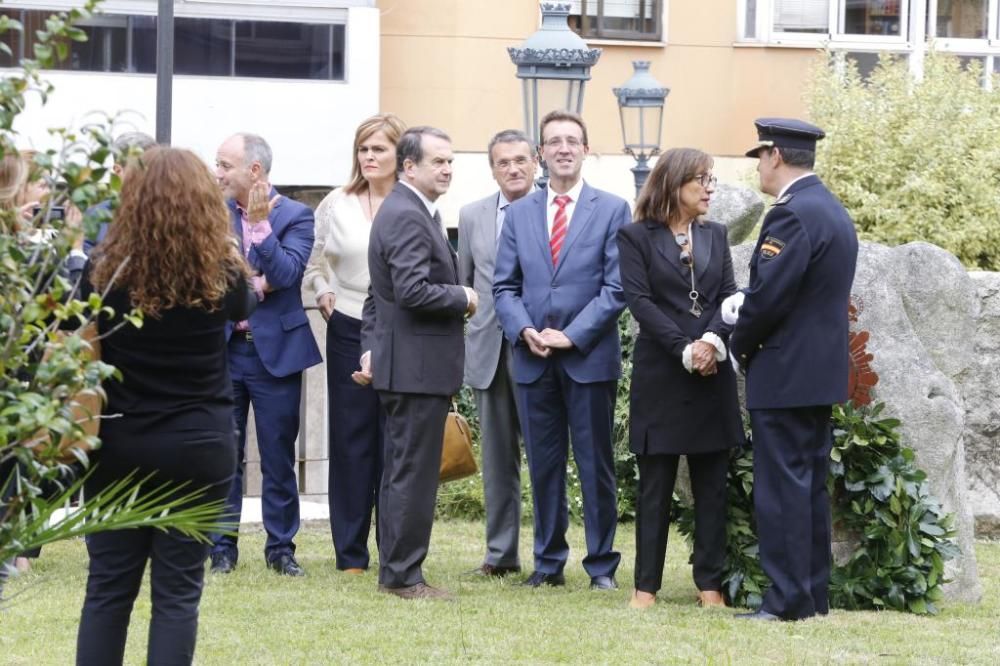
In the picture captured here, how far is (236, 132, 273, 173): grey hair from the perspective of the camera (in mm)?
7562

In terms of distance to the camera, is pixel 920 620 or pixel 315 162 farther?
pixel 315 162

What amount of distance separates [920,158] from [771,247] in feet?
27.8

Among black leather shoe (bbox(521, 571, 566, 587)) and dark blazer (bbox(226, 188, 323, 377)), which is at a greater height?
dark blazer (bbox(226, 188, 323, 377))

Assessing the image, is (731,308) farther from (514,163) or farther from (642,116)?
(642,116)

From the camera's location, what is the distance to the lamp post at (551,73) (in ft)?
35.0

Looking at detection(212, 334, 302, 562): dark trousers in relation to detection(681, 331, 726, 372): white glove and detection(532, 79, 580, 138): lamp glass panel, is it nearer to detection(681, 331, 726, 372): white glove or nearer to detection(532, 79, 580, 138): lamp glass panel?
detection(681, 331, 726, 372): white glove

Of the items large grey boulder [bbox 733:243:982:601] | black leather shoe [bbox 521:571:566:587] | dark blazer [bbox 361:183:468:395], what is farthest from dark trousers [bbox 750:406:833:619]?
dark blazer [bbox 361:183:468:395]

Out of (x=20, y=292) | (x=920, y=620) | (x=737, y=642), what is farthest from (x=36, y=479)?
(x=920, y=620)

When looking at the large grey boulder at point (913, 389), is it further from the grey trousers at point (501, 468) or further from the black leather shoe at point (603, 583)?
the black leather shoe at point (603, 583)

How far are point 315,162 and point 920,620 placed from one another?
11.3 metres

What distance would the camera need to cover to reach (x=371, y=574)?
7.80m

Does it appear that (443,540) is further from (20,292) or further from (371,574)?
(20,292)

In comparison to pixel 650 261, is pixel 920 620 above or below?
below

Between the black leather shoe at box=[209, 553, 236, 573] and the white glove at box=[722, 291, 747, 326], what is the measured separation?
2.62 metres
